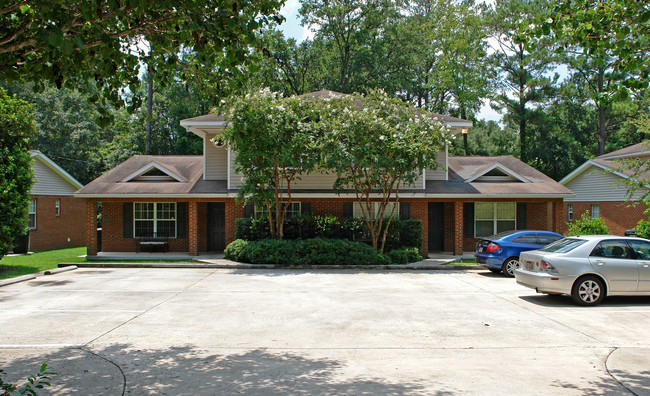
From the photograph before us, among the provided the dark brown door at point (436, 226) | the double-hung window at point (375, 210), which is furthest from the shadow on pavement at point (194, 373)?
the dark brown door at point (436, 226)

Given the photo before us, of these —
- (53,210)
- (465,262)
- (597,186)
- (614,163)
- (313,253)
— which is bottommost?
(465,262)

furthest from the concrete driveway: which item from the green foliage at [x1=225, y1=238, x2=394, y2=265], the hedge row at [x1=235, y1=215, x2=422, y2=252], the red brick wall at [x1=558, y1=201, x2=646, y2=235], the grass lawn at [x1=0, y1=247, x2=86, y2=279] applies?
the red brick wall at [x1=558, y1=201, x2=646, y2=235]

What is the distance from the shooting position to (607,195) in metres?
29.1

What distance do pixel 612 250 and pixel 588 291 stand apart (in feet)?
3.58

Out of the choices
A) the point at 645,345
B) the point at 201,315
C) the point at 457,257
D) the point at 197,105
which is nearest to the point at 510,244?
the point at 457,257

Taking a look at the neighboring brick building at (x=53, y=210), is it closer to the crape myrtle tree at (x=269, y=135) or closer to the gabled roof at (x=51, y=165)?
the gabled roof at (x=51, y=165)

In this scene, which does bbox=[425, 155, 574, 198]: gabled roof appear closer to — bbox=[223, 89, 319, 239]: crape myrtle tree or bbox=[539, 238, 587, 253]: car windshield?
bbox=[223, 89, 319, 239]: crape myrtle tree

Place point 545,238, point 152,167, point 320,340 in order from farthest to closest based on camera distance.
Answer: point 152,167 < point 545,238 < point 320,340

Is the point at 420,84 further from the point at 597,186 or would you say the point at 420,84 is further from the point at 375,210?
the point at 375,210

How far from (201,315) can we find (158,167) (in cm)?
1464

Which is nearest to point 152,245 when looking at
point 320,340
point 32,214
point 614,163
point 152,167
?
point 152,167

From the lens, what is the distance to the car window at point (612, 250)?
36.6 ft

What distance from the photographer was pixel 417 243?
2128 cm

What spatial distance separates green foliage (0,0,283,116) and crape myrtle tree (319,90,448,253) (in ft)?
32.4
